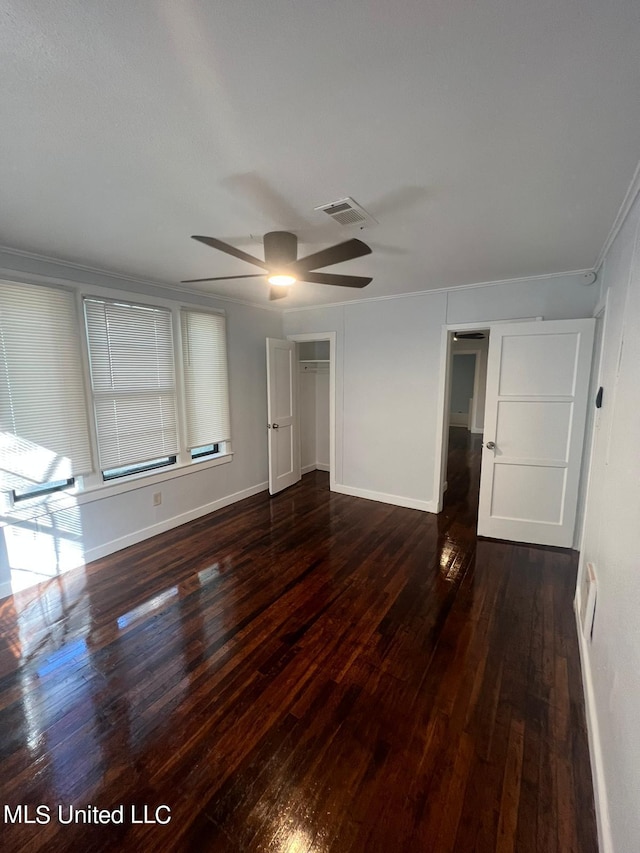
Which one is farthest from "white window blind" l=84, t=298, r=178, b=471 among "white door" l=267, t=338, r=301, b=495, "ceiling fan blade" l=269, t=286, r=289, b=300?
"ceiling fan blade" l=269, t=286, r=289, b=300

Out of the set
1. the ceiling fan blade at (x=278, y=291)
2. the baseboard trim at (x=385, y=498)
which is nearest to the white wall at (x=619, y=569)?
the baseboard trim at (x=385, y=498)

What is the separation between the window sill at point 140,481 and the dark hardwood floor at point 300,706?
2.01 feet

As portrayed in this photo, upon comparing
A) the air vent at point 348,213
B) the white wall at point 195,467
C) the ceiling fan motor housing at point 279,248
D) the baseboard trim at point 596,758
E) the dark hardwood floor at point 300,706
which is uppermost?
the air vent at point 348,213

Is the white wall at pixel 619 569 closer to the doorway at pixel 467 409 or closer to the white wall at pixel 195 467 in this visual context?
the doorway at pixel 467 409

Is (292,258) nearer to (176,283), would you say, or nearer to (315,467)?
(176,283)

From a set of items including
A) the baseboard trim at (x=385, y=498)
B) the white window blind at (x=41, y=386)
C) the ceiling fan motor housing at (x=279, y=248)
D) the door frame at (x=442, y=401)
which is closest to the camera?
the ceiling fan motor housing at (x=279, y=248)

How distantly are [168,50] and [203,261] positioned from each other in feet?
6.11

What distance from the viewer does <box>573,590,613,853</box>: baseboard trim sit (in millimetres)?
1174

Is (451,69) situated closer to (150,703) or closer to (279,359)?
(150,703)

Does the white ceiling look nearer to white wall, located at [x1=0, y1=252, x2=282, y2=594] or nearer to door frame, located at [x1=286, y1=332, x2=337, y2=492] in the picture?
white wall, located at [x1=0, y1=252, x2=282, y2=594]

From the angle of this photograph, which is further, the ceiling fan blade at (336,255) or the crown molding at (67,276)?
the crown molding at (67,276)

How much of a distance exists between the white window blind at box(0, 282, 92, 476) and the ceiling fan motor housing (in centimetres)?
178

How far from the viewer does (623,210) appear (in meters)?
1.88

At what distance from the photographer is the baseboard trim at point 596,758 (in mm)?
Answer: 1174
